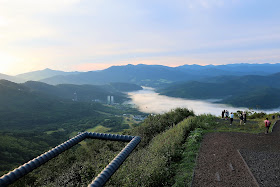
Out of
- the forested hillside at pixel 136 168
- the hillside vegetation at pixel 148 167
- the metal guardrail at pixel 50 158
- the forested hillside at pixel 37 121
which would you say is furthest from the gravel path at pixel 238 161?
the forested hillside at pixel 37 121

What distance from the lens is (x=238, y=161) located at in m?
11.0

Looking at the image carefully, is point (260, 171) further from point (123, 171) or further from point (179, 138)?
point (123, 171)

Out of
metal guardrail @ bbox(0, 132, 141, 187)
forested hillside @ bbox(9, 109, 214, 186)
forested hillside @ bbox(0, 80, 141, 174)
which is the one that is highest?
metal guardrail @ bbox(0, 132, 141, 187)

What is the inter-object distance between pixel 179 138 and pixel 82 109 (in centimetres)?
19499

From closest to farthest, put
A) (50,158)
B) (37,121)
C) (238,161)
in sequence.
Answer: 1. (50,158)
2. (238,161)
3. (37,121)

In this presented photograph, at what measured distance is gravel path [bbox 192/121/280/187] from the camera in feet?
29.8

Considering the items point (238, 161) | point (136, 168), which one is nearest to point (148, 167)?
point (136, 168)

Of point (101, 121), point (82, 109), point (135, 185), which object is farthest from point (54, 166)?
point (82, 109)

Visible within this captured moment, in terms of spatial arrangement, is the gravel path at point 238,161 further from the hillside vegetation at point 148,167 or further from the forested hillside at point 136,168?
the forested hillside at point 136,168

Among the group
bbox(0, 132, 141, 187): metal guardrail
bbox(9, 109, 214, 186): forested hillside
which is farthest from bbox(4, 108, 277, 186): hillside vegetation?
bbox(0, 132, 141, 187): metal guardrail

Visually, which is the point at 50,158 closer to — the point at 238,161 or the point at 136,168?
the point at 136,168

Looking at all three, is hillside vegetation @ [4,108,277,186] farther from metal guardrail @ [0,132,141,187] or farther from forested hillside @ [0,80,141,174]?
forested hillside @ [0,80,141,174]

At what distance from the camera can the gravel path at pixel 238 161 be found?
29.8ft

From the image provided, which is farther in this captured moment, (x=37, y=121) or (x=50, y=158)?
(x=37, y=121)
